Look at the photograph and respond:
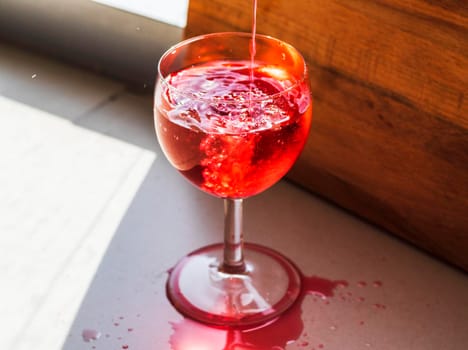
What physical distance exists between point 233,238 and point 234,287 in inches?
2.2

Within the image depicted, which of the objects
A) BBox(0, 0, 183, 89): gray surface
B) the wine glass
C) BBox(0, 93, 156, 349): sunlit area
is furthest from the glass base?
BBox(0, 0, 183, 89): gray surface

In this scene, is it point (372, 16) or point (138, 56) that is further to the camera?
point (138, 56)

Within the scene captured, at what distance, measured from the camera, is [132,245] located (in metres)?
1.07

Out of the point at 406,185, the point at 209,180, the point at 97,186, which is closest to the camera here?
the point at 209,180

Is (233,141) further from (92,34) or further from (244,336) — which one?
(92,34)

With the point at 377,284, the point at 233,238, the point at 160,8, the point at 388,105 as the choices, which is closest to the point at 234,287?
the point at 233,238

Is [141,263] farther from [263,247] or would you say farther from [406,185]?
[406,185]

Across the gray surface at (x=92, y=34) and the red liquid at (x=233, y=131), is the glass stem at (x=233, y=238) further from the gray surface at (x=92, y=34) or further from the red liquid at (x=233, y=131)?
the gray surface at (x=92, y=34)

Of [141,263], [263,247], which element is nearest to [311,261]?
[263,247]

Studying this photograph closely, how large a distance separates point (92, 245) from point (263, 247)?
0.20 meters

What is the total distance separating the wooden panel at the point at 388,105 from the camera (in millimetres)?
957

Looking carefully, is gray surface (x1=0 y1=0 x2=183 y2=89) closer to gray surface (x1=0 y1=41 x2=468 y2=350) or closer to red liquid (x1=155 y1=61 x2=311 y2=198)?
gray surface (x1=0 y1=41 x2=468 y2=350)

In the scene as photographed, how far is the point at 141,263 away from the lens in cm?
105

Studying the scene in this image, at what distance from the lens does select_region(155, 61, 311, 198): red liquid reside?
Answer: 34.9 inches
